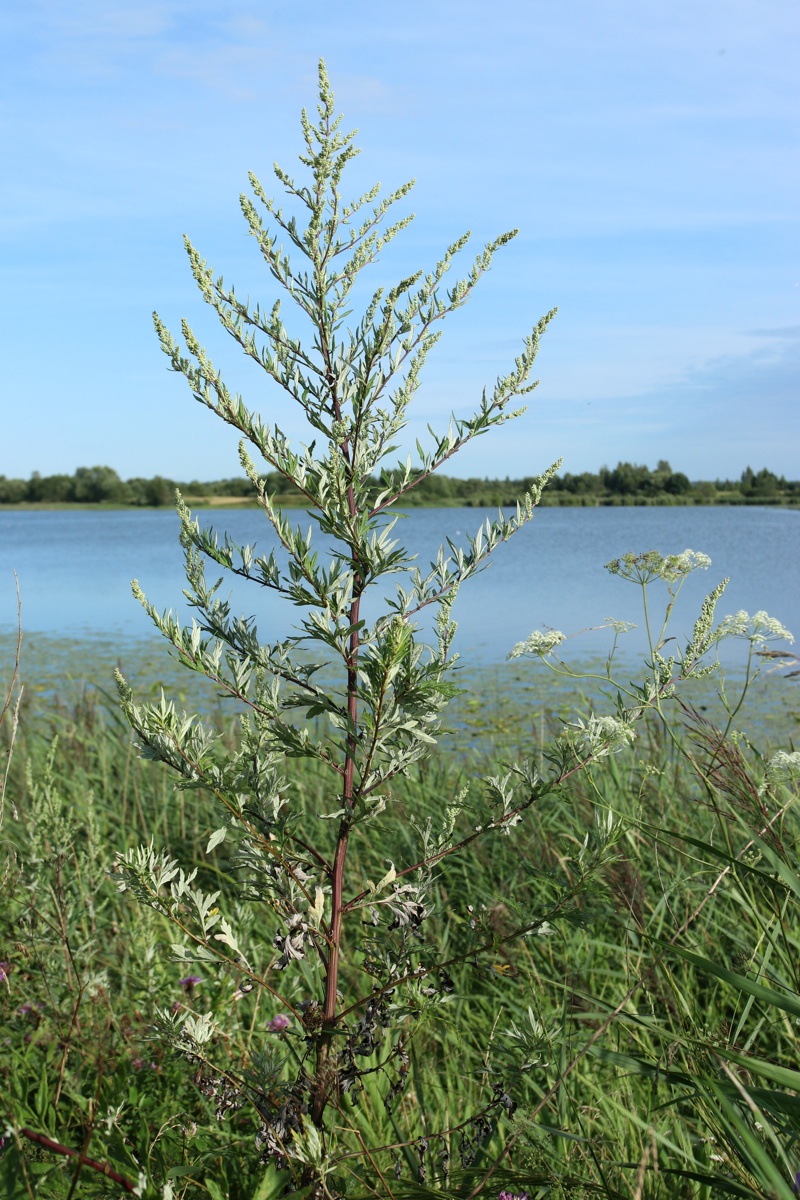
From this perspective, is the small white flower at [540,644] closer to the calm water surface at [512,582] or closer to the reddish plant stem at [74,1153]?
the calm water surface at [512,582]

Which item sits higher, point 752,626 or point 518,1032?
point 752,626

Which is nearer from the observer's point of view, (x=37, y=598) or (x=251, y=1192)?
(x=251, y=1192)

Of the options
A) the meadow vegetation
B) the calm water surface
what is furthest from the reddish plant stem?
the calm water surface

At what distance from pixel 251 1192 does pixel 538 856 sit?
95.6 inches

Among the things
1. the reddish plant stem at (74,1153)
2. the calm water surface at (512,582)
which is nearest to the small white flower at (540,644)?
the calm water surface at (512,582)

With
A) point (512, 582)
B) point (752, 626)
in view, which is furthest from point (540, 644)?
point (512, 582)

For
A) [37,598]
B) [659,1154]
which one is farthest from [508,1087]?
[37,598]

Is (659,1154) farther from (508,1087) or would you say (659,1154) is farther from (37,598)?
(37,598)

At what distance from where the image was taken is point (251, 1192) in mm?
2344

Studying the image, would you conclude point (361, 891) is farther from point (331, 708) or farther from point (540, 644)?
point (540, 644)

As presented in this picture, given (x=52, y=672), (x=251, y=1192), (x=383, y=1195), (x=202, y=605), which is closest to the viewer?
(x=383, y=1195)

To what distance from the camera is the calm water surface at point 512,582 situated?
17.8 m

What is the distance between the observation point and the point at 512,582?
2594 centimetres

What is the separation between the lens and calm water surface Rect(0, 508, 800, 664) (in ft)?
58.5
